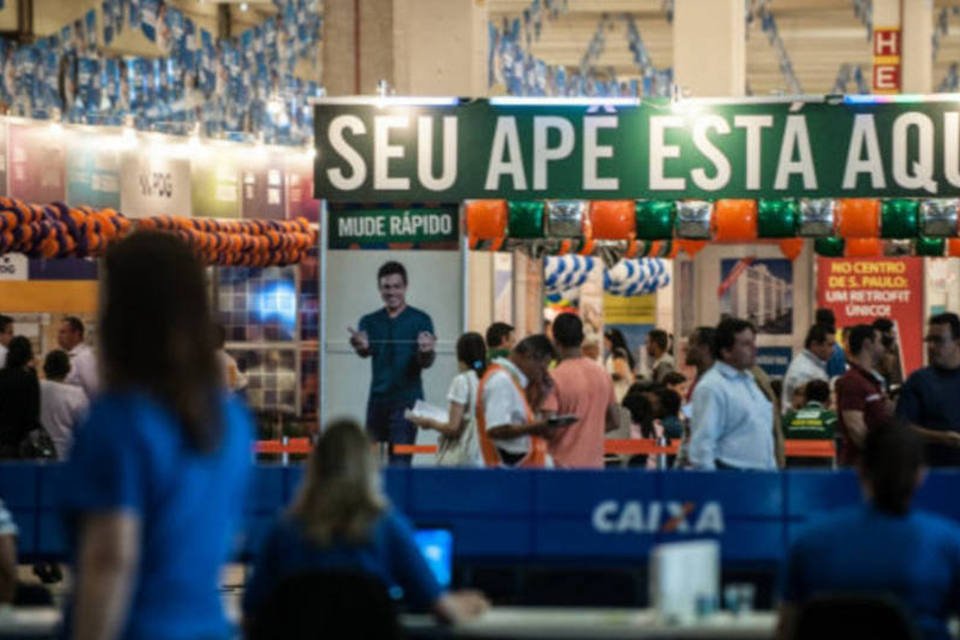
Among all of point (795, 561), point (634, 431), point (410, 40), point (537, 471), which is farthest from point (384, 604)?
point (410, 40)

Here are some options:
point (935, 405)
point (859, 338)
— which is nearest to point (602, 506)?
point (935, 405)

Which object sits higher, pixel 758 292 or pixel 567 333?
pixel 758 292

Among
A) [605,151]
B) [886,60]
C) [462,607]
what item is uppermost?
[886,60]

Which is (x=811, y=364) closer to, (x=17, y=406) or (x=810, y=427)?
(x=810, y=427)

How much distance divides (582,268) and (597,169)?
15.2m

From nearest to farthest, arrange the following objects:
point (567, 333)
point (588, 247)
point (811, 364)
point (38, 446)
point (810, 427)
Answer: point (567, 333) < point (38, 446) < point (810, 427) < point (811, 364) < point (588, 247)

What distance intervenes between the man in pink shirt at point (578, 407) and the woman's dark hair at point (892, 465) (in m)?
5.68

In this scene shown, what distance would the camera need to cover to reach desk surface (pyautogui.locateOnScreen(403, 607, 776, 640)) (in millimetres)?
6086

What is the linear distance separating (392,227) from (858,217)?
287 centimetres

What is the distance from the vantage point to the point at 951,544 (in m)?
5.44

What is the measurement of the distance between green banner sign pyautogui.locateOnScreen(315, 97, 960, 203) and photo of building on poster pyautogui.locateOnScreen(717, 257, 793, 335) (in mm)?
13509

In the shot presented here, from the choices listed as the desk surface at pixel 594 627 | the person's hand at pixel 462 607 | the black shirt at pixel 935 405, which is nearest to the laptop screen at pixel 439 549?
the desk surface at pixel 594 627

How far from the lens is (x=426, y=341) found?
45.3 feet

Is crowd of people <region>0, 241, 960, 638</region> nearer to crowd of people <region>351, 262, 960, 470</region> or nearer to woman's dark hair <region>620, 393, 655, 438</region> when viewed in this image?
crowd of people <region>351, 262, 960, 470</region>
